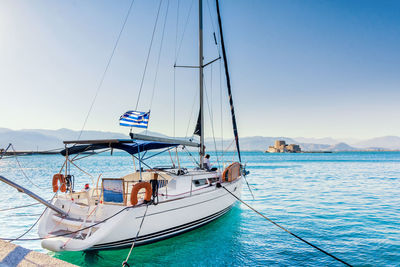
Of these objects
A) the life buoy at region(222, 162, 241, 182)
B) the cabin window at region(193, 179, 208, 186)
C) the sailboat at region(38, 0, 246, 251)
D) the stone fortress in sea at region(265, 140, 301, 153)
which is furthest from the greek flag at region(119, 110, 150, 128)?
the stone fortress in sea at region(265, 140, 301, 153)

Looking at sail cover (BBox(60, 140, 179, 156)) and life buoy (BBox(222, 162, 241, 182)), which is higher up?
sail cover (BBox(60, 140, 179, 156))

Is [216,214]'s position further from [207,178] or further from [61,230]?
[61,230]

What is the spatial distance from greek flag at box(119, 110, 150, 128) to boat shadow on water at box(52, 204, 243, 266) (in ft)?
14.3

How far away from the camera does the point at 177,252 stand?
690 centimetres

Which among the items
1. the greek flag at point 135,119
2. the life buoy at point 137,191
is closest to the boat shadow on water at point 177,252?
the life buoy at point 137,191

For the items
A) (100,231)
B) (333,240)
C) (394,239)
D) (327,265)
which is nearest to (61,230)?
(100,231)

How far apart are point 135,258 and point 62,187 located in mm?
3967

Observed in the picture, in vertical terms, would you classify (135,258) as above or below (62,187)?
below

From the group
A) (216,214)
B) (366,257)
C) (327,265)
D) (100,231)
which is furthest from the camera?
(216,214)

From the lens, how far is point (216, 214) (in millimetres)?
9422

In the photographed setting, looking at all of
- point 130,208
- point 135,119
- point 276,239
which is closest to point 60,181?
point 135,119

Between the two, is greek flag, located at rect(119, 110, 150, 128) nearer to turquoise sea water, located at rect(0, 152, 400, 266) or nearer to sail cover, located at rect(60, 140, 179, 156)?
sail cover, located at rect(60, 140, 179, 156)

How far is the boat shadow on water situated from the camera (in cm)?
636

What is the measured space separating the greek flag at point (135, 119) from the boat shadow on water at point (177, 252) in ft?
14.3
